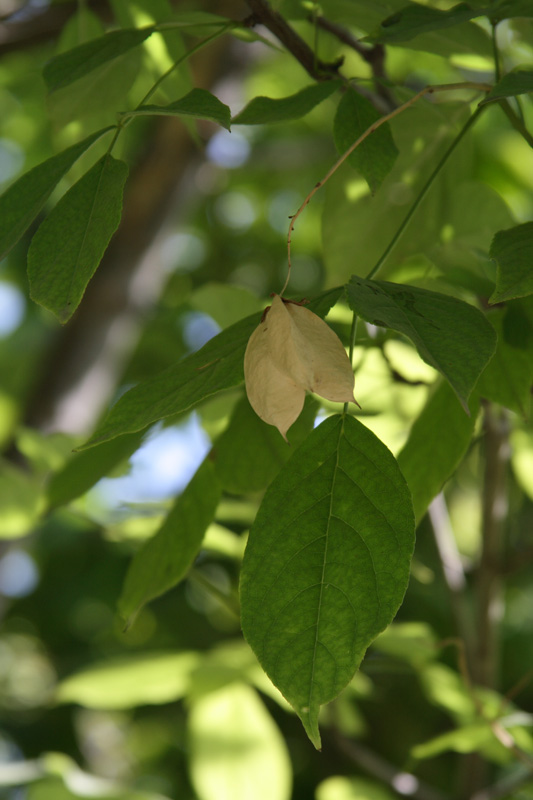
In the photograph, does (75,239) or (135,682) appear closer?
(75,239)

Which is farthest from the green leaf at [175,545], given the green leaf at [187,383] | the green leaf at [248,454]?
the green leaf at [187,383]

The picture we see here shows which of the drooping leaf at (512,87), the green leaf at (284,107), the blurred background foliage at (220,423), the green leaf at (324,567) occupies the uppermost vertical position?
the green leaf at (284,107)

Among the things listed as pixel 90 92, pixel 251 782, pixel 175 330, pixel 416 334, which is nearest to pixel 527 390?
pixel 416 334

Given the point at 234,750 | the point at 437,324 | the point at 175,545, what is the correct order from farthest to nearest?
the point at 234,750 → the point at 175,545 → the point at 437,324

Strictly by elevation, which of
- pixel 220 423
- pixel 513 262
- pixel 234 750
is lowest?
pixel 234 750

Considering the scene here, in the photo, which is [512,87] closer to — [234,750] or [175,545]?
[175,545]

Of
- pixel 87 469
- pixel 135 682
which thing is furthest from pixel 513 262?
pixel 135 682

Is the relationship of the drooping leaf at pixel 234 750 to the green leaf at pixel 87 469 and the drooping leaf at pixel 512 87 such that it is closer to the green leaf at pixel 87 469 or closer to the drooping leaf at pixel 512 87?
the green leaf at pixel 87 469

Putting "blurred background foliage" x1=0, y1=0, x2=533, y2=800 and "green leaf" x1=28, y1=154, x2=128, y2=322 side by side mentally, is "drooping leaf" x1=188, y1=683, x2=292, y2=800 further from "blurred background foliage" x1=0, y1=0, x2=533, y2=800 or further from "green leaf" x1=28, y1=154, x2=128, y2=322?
"green leaf" x1=28, y1=154, x2=128, y2=322
